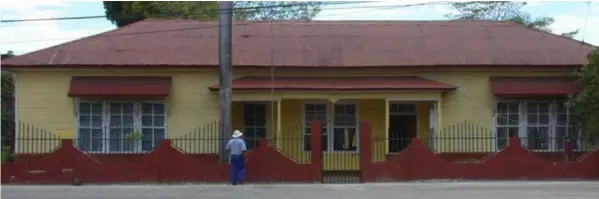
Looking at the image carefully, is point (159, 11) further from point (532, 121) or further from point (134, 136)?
point (532, 121)

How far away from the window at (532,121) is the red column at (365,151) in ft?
16.5

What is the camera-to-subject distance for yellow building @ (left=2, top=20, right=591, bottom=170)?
24.3m

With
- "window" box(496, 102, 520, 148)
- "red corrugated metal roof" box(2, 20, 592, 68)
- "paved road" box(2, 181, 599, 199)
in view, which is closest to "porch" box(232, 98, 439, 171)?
"red corrugated metal roof" box(2, 20, 592, 68)

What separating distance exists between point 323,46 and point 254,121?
9.95ft

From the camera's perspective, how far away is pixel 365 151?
21.8 metres

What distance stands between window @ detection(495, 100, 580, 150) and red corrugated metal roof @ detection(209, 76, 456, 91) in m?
2.03

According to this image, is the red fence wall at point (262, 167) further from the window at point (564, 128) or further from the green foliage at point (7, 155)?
the green foliage at point (7, 155)

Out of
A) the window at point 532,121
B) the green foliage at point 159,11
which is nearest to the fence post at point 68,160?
the window at point 532,121

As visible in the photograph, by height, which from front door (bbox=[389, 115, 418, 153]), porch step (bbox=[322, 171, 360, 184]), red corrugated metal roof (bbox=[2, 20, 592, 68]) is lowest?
porch step (bbox=[322, 171, 360, 184])

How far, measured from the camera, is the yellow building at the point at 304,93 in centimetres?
2431

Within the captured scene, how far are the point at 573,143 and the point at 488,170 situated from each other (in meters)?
3.76

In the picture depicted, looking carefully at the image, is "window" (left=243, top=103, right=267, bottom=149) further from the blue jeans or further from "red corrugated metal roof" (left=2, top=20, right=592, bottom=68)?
the blue jeans

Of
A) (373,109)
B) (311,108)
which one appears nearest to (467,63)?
(373,109)

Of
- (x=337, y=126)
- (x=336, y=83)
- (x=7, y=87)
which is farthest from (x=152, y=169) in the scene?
(x=7, y=87)
